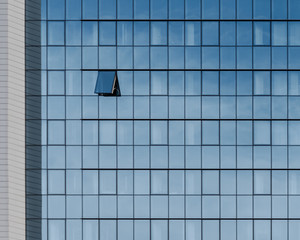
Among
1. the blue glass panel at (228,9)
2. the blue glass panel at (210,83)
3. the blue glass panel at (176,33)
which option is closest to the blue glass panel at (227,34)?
the blue glass panel at (228,9)

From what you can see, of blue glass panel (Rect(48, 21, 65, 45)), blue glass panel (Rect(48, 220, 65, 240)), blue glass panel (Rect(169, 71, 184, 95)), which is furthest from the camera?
blue glass panel (Rect(48, 21, 65, 45))

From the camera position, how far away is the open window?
31.9 m

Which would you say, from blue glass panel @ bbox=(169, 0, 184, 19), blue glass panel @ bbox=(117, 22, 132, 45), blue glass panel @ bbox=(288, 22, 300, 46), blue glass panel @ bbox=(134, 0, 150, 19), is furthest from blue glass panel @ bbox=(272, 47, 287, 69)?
blue glass panel @ bbox=(117, 22, 132, 45)

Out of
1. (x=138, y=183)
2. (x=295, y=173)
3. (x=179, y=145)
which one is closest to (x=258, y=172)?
(x=295, y=173)

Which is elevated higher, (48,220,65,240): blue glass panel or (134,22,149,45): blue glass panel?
(134,22,149,45): blue glass panel

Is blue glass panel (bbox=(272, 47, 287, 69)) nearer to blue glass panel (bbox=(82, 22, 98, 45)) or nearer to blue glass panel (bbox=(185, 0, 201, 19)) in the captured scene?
blue glass panel (bbox=(185, 0, 201, 19))

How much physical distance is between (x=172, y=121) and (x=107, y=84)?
173 inches

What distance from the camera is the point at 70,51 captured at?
32.7 m

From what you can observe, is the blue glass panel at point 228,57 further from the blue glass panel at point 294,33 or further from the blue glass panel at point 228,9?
the blue glass panel at point 294,33

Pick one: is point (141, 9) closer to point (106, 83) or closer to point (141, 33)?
point (141, 33)

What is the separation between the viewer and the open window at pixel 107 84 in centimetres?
3185

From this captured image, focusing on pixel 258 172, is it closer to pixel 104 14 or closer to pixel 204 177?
pixel 204 177

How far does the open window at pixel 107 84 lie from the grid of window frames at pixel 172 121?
0.37 m

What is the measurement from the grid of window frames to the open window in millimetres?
368
